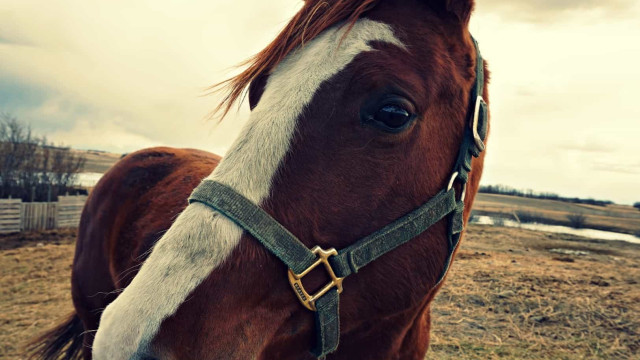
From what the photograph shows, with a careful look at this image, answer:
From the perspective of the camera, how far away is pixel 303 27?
1.49 m

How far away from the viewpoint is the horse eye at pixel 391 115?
129 centimetres

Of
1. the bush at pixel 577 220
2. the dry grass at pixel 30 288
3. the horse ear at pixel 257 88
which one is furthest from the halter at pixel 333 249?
the bush at pixel 577 220

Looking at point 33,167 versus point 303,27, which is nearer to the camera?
point 303,27

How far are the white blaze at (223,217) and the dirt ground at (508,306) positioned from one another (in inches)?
177

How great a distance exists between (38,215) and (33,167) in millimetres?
5834

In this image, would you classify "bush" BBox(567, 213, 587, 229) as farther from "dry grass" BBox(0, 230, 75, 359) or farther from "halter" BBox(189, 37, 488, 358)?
"halter" BBox(189, 37, 488, 358)

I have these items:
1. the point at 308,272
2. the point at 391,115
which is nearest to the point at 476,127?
the point at 391,115

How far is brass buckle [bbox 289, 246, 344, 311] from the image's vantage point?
3.97ft

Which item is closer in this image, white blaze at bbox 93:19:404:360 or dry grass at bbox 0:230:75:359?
white blaze at bbox 93:19:404:360

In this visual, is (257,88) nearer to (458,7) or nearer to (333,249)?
(333,249)

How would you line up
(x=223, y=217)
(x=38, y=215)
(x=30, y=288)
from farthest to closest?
(x=38, y=215) → (x=30, y=288) → (x=223, y=217)

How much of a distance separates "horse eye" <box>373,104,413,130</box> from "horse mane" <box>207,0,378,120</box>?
1.18 feet

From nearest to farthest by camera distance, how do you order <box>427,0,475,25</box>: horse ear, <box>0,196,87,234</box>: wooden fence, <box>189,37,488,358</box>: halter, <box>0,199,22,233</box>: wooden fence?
1. <box>189,37,488,358</box>: halter
2. <box>427,0,475,25</box>: horse ear
3. <box>0,199,22,233</box>: wooden fence
4. <box>0,196,87,234</box>: wooden fence

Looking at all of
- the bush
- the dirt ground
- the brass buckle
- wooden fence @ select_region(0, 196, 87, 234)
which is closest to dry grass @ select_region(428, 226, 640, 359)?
the dirt ground
